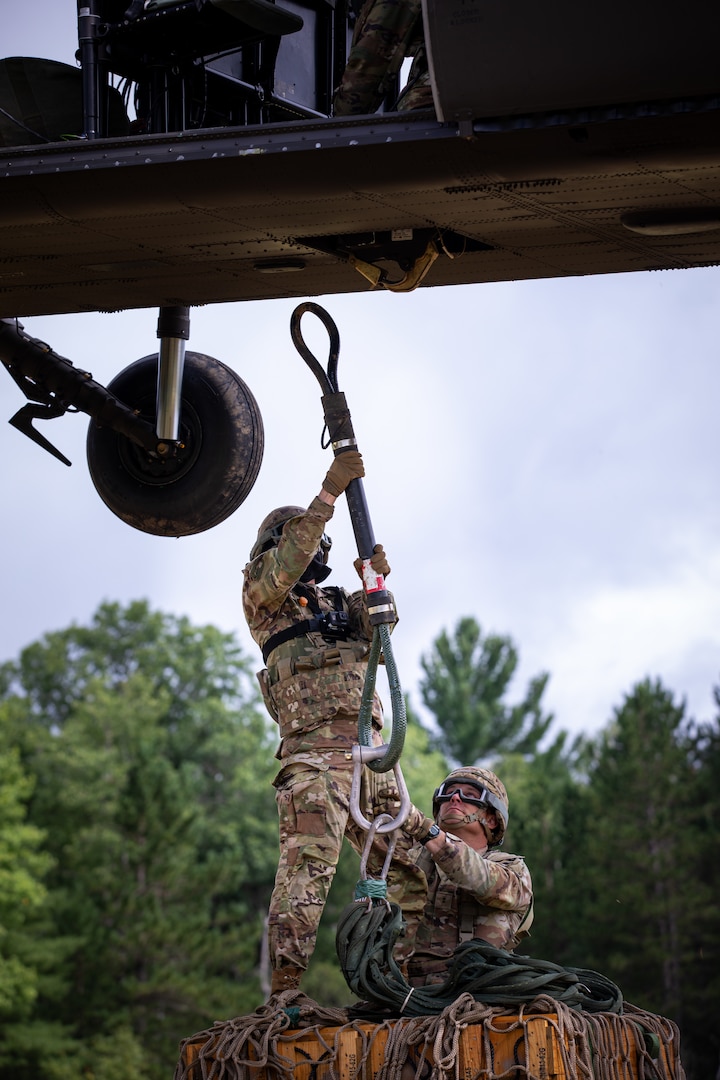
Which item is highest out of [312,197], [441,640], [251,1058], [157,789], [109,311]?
[441,640]

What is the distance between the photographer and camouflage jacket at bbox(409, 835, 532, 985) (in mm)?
5785

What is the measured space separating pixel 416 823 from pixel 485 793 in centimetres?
31

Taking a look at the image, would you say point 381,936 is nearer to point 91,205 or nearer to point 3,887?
point 91,205

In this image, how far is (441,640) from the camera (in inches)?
2628

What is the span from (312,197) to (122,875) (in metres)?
35.9

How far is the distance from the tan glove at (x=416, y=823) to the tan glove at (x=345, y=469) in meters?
1.20

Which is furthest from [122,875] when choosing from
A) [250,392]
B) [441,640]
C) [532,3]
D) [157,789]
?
[532,3]

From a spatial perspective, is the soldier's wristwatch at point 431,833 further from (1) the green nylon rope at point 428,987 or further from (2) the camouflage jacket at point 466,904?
(1) the green nylon rope at point 428,987

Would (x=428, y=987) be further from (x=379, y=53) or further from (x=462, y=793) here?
(x=379, y=53)

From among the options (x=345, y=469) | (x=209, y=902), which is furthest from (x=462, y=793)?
(x=209, y=902)

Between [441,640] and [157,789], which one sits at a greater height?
[441,640]

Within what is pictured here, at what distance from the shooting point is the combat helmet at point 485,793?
6.26 metres

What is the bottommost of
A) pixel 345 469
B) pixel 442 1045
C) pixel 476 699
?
pixel 442 1045

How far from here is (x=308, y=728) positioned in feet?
21.1
